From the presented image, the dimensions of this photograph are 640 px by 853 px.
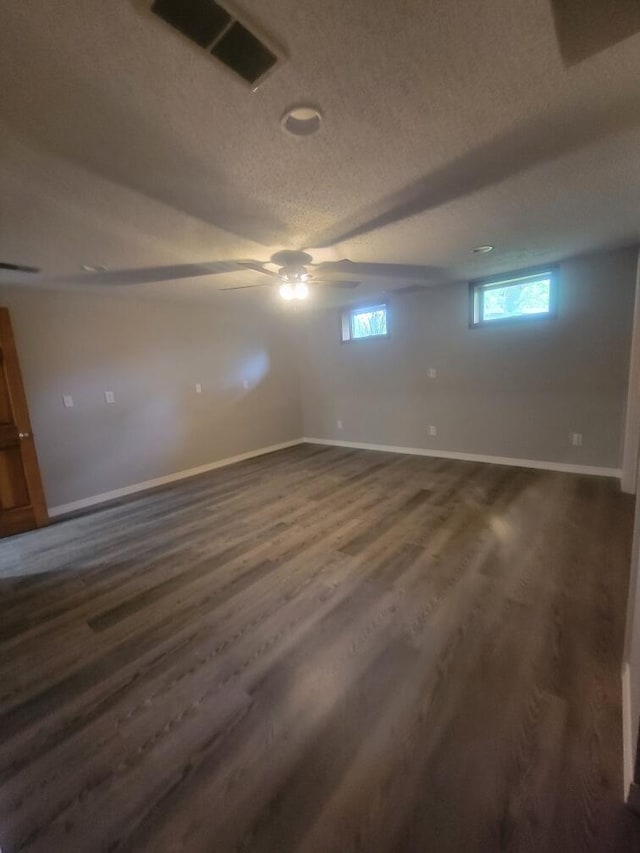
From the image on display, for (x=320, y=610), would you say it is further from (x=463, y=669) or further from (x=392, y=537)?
(x=392, y=537)

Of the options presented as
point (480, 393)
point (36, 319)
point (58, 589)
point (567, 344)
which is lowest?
point (58, 589)

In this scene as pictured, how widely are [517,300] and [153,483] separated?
4.92 meters

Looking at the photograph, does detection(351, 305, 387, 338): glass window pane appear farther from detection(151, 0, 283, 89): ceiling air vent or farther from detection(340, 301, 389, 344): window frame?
detection(151, 0, 283, 89): ceiling air vent

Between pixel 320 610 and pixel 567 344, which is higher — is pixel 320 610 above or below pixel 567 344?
below

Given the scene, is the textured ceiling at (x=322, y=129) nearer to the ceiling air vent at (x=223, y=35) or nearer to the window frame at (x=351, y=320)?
the ceiling air vent at (x=223, y=35)

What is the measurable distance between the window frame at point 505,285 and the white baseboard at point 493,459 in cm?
161

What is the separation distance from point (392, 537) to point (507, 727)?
143 cm

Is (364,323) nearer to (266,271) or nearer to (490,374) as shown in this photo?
(490,374)

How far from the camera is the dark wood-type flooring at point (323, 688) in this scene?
40.1 inches

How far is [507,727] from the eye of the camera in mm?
1242

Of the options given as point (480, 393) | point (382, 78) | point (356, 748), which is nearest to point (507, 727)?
point (356, 748)

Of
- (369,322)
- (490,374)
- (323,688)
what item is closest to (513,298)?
(490,374)

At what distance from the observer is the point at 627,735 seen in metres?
1.16

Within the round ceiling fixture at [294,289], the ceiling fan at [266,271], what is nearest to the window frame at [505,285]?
the ceiling fan at [266,271]
